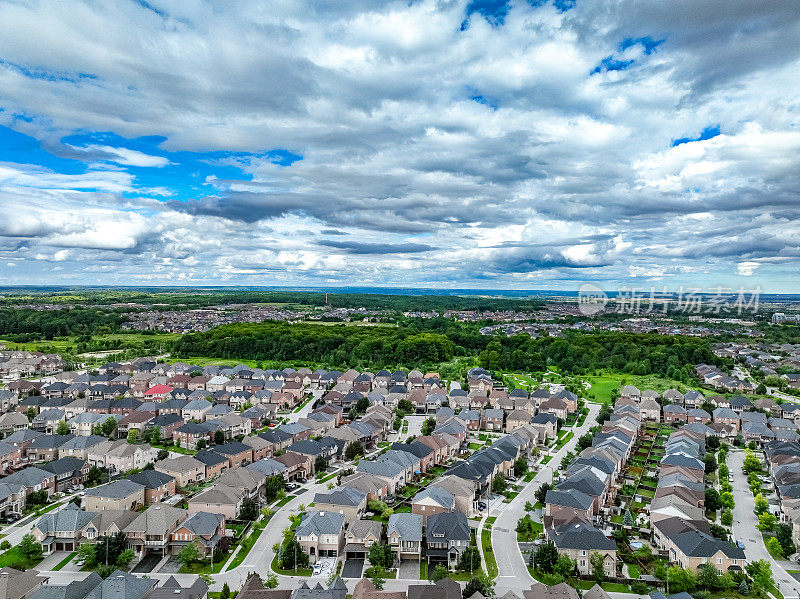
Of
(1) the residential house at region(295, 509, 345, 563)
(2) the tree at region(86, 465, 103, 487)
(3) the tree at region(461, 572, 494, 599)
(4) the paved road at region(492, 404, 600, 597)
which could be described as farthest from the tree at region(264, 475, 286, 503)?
(3) the tree at region(461, 572, 494, 599)

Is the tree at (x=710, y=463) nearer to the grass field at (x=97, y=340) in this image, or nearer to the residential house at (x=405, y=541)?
the residential house at (x=405, y=541)

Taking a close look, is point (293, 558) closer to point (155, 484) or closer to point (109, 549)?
point (109, 549)

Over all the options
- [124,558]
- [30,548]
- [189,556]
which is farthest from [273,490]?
[30,548]

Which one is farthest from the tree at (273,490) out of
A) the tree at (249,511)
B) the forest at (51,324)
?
the forest at (51,324)

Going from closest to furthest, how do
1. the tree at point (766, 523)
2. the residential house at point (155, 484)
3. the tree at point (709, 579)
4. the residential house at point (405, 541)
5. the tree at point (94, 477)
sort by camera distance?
1. the tree at point (709, 579)
2. the residential house at point (405, 541)
3. the tree at point (766, 523)
4. the residential house at point (155, 484)
5. the tree at point (94, 477)

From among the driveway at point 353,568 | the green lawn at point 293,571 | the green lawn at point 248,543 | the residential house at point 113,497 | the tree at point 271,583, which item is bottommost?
the driveway at point 353,568

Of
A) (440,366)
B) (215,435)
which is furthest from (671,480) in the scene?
(440,366)

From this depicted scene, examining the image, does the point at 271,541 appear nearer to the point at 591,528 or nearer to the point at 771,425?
the point at 591,528
